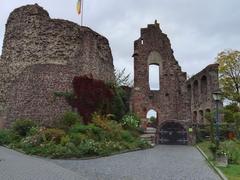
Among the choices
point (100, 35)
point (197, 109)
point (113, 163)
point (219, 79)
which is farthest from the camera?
point (197, 109)

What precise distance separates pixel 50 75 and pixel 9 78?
3488mm

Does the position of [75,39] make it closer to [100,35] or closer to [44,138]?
[100,35]

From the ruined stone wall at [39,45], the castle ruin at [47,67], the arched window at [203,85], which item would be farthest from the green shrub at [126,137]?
the arched window at [203,85]

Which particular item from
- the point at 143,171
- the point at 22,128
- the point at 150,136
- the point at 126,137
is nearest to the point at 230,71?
the point at 150,136

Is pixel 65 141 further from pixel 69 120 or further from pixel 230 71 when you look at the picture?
pixel 230 71

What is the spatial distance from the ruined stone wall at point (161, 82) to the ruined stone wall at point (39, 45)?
6.05m

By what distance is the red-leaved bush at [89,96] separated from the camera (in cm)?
2522

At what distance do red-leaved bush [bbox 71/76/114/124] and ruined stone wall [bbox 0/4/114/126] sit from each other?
126 cm

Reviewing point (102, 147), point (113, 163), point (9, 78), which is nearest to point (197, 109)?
point (9, 78)

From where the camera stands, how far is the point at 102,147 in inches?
703

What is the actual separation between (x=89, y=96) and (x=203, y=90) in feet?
62.0

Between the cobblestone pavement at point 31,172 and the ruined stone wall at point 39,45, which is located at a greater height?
the ruined stone wall at point 39,45

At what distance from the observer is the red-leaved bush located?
2522 cm

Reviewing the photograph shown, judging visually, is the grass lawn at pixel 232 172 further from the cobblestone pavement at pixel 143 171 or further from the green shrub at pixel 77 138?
the green shrub at pixel 77 138
